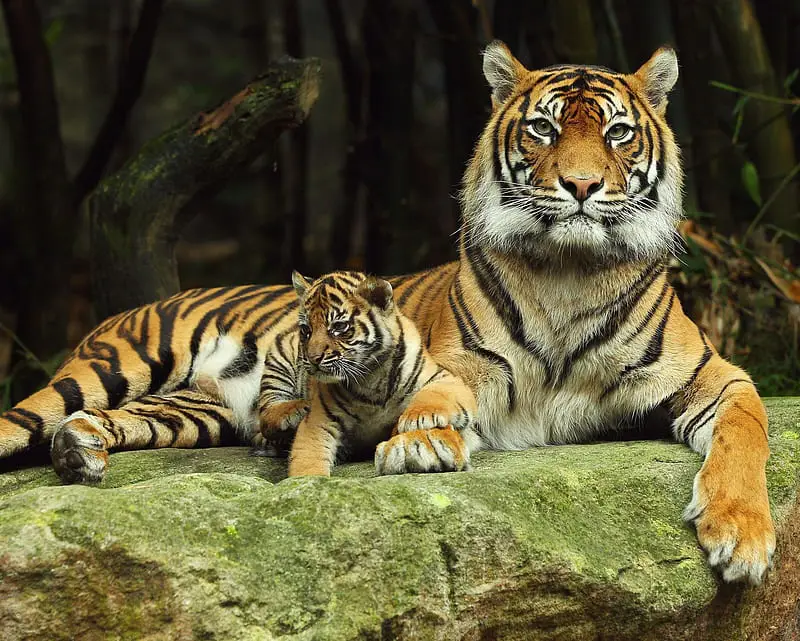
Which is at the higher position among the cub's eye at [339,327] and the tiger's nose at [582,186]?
the tiger's nose at [582,186]

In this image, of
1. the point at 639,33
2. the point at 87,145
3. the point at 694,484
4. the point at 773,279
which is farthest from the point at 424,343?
the point at 87,145

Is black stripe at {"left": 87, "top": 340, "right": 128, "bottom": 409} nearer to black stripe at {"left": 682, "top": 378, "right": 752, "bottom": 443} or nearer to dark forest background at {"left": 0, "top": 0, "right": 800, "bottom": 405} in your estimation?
dark forest background at {"left": 0, "top": 0, "right": 800, "bottom": 405}

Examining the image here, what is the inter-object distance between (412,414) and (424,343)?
752mm

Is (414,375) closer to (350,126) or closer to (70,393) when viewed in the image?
(70,393)

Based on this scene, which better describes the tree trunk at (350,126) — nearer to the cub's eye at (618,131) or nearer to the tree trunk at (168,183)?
the tree trunk at (168,183)

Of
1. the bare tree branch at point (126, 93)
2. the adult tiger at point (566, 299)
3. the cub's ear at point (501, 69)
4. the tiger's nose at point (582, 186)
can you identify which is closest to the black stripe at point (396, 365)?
the adult tiger at point (566, 299)

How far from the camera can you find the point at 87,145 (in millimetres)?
13453

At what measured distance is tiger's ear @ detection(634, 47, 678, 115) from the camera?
4066 mm

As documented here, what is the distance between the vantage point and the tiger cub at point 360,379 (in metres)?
3.56

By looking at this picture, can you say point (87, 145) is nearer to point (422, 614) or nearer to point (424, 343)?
point (424, 343)

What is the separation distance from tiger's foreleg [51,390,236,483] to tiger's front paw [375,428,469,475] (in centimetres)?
94

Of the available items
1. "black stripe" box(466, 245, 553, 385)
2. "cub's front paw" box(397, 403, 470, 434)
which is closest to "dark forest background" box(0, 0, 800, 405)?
"black stripe" box(466, 245, 553, 385)

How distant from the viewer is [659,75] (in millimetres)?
4109

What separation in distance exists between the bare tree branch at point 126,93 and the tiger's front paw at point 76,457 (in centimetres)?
349
